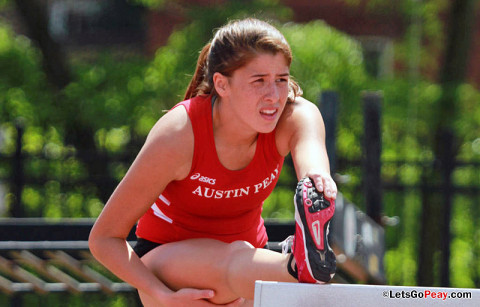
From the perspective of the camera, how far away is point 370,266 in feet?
14.6

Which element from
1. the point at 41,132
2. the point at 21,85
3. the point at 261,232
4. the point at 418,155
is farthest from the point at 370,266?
the point at 21,85

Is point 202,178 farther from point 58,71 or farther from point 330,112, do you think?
point 58,71


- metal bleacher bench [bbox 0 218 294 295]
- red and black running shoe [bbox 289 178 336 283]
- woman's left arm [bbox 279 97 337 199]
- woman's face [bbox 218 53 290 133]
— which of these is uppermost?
woman's face [bbox 218 53 290 133]

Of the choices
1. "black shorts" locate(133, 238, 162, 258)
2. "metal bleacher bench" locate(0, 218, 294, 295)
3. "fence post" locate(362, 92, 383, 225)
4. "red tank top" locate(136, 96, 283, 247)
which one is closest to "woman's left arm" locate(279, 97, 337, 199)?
"red tank top" locate(136, 96, 283, 247)

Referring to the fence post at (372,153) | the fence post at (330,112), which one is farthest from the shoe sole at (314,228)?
the fence post at (372,153)

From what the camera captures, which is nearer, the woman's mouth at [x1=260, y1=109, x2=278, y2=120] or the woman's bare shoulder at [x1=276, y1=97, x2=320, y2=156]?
the woman's mouth at [x1=260, y1=109, x2=278, y2=120]

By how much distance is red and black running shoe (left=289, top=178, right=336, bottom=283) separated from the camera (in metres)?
2.06

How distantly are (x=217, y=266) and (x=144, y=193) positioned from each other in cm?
35

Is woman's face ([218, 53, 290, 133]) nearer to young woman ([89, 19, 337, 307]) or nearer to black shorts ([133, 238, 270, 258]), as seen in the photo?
young woman ([89, 19, 337, 307])

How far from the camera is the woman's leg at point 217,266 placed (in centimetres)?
228

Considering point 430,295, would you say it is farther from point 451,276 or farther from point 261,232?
point 451,276

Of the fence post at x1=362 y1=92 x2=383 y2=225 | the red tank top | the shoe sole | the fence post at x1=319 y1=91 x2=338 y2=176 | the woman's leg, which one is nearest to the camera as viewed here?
the shoe sole

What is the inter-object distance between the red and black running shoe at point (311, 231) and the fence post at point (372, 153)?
316 cm

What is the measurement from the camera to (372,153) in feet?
17.5
